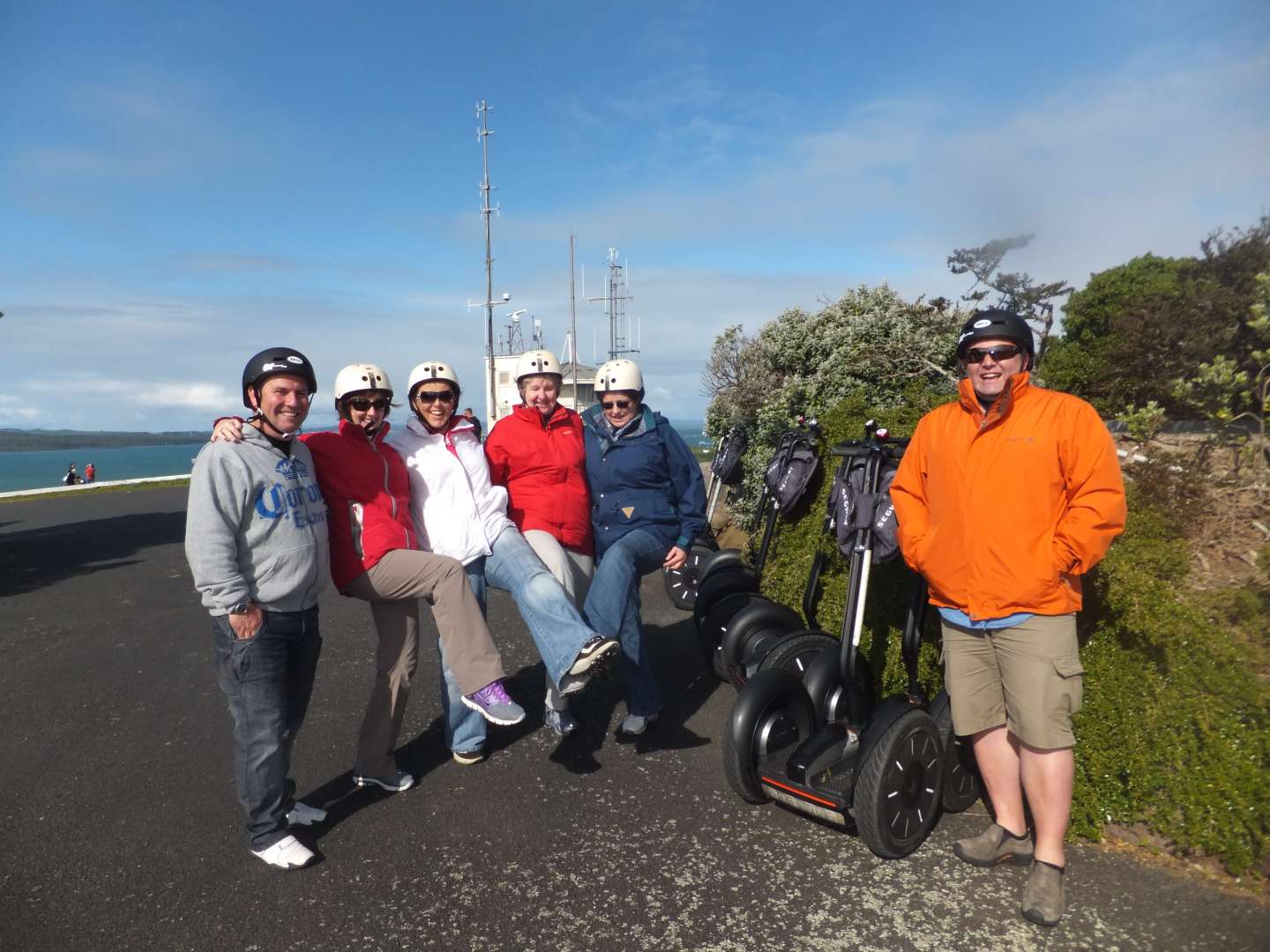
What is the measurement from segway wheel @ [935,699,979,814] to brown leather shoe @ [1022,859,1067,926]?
23.3 inches

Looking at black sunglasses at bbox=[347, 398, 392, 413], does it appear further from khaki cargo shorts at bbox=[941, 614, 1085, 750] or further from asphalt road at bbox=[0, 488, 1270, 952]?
khaki cargo shorts at bbox=[941, 614, 1085, 750]

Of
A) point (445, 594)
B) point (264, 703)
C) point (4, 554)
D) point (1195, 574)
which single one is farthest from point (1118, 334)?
point (4, 554)

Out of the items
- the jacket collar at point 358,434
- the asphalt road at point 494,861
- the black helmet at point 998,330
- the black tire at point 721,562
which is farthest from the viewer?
the black tire at point 721,562

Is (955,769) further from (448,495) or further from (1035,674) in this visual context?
(448,495)

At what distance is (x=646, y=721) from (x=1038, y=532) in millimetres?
2739

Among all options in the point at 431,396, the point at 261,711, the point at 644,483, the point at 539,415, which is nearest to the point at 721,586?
the point at 644,483

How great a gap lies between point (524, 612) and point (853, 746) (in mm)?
1780

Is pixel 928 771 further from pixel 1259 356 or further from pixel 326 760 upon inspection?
pixel 326 760

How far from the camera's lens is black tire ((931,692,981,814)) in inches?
143

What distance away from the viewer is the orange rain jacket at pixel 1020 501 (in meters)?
2.88

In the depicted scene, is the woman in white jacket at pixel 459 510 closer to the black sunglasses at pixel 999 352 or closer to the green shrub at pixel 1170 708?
the black sunglasses at pixel 999 352

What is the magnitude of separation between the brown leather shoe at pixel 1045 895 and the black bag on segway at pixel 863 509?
144cm

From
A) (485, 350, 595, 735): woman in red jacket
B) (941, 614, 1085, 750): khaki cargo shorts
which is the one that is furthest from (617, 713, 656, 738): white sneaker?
(941, 614, 1085, 750): khaki cargo shorts

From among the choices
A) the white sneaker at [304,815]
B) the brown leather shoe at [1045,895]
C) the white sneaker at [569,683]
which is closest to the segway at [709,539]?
the white sneaker at [569,683]
